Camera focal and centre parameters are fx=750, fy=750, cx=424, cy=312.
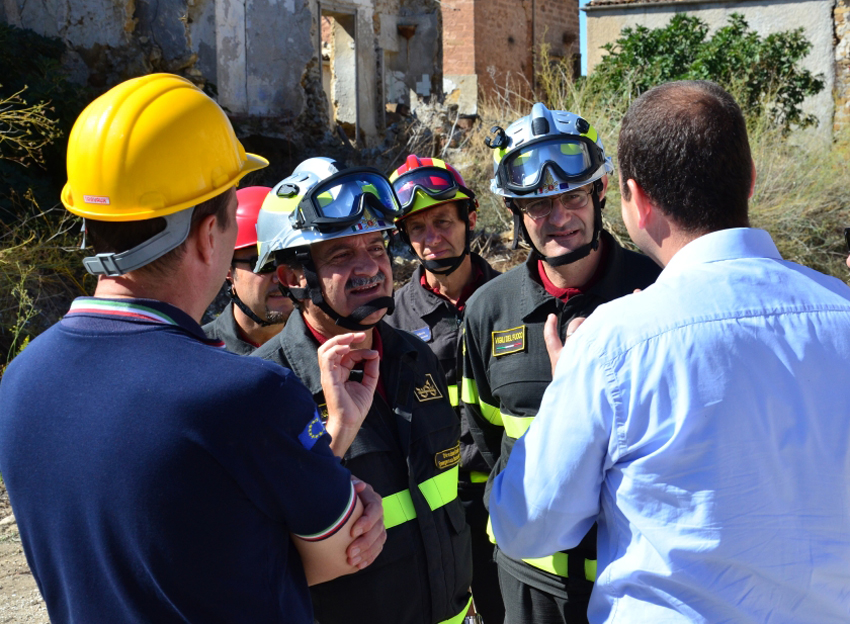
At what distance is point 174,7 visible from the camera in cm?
1145

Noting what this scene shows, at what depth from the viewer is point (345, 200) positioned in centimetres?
268

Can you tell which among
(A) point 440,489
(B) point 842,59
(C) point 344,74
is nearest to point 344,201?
(A) point 440,489

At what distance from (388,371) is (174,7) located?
10.7 m

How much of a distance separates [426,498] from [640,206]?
1.26 m

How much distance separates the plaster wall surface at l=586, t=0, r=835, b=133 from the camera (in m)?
20.6

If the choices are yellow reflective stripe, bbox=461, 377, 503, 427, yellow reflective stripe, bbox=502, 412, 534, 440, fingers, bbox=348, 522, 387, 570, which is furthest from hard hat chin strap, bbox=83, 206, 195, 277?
yellow reflective stripe, bbox=461, 377, 503, 427

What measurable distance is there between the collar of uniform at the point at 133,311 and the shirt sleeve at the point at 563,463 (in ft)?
2.64

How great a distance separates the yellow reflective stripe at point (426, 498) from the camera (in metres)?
2.45

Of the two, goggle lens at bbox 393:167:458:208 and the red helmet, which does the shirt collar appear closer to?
the red helmet

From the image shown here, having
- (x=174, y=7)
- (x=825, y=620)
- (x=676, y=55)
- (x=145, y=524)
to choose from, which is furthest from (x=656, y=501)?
(x=676, y=55)

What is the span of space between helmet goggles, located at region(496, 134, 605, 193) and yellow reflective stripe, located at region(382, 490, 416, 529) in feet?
4.98

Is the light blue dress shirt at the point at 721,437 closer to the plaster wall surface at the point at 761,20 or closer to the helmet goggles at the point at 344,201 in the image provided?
the helmet goggles at the point at 344,201

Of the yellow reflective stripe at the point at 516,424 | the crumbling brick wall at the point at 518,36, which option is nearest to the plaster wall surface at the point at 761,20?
the crumbling brick wall at the point at 518,36

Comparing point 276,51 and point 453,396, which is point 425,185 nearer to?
point 453,396
